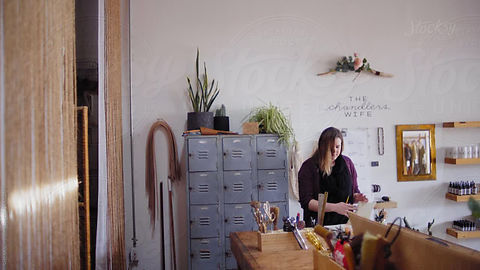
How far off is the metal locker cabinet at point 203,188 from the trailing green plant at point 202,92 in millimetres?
726

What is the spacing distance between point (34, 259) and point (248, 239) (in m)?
1.20

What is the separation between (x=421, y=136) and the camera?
4594 mm

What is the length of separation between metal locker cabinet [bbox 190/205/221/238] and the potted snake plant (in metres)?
0.83

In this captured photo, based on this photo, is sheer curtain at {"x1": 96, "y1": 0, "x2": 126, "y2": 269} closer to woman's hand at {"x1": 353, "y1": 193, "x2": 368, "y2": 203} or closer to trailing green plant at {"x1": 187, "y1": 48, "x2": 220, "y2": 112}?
trailing green plant at {"x1": 187, "y1": 48, "x2": 220, "y2": 112}

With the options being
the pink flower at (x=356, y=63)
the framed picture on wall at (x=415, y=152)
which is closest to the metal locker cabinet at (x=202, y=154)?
the pink flower at (x=356, y=63)

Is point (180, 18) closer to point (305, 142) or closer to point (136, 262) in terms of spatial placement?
point (305, 142)

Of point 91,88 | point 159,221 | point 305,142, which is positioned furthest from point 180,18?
point 159,221

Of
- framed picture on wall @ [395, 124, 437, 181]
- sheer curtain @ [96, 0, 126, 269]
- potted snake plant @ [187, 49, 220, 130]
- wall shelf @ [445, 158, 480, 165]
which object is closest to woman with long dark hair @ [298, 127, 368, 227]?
potted snake plant @ [187, 49, 220, 130]

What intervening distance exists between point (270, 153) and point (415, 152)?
182cm

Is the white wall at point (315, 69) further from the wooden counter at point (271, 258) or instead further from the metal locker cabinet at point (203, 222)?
the wooden counter at point (271, 258)

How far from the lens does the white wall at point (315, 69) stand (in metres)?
4.31

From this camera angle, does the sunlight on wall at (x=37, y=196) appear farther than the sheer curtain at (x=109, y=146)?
No

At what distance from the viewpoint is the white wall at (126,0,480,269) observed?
4.31 meters

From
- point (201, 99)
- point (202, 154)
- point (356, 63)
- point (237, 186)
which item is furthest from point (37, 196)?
point (356, 63)
